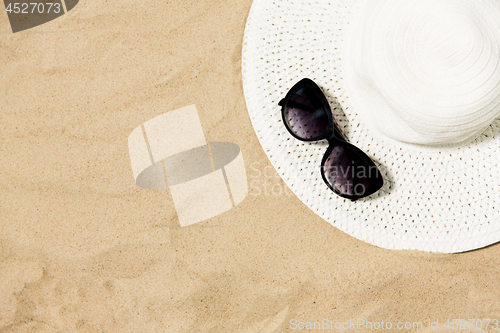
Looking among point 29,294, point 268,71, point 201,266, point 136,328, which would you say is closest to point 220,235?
point 201,266

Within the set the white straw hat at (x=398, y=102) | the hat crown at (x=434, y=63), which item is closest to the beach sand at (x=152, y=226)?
the white straw hat at (x=398, y=102)

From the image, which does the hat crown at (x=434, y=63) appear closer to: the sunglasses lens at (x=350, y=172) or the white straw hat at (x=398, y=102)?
the white straw hat at (x=398, y=102)

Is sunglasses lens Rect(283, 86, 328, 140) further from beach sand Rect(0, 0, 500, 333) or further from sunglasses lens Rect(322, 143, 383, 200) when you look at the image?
beach sand Rect(0, 0, 500, 333)

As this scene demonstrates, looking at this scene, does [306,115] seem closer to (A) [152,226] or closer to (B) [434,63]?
(B) [434,63]

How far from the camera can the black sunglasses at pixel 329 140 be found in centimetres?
77

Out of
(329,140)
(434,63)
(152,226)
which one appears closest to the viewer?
(434,63)

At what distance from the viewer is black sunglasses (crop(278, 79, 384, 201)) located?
0.77 meters

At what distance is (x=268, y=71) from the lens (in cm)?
83

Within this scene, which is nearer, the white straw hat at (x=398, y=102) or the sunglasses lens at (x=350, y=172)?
the white straw hat at (x=398, y=102)

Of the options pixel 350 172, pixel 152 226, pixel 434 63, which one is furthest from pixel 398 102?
pixel 152 226

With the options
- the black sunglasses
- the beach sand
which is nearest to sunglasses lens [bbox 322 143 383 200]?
the black sunglasses

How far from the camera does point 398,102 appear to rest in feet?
2.11

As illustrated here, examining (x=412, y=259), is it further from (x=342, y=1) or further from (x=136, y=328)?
(x=136, y=328)

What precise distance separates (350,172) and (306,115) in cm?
17
